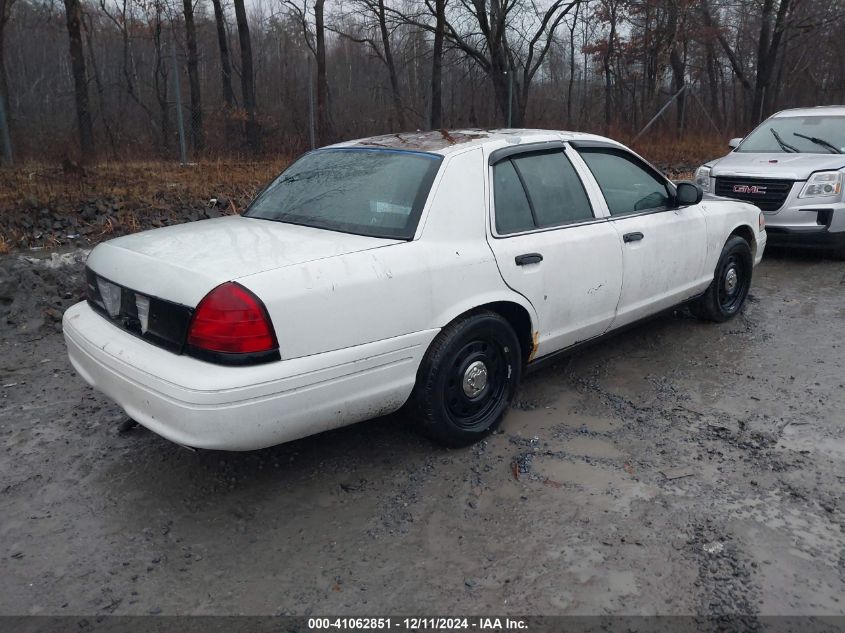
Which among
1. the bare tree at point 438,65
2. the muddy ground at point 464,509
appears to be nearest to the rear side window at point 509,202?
the muddy ground at point 464,509

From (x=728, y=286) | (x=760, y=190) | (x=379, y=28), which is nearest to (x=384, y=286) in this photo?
(x=728, y=286)

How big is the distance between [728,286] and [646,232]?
1.63m

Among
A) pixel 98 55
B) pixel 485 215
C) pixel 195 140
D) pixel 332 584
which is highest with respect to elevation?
pixel 98 55

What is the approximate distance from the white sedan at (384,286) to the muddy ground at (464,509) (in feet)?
1.38

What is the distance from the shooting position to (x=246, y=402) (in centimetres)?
276

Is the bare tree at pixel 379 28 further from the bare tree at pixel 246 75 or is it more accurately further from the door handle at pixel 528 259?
the door handle at pixel 528 259

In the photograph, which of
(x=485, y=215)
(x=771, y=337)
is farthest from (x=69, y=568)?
(x=771, y=337)

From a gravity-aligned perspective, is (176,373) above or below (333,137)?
below

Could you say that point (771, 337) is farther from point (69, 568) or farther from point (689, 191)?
point (69, 568)

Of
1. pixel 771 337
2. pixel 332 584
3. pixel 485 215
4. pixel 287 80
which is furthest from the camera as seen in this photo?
pixel 287 80

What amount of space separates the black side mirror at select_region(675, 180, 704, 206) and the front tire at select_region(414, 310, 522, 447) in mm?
1862

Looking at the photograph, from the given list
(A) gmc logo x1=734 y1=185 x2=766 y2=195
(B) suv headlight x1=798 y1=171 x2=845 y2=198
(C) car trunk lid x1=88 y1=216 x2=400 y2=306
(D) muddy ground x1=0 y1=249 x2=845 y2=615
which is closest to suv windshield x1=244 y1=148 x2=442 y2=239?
(C) car trunk lid x1=88 y1=216 x2=400 y2=306

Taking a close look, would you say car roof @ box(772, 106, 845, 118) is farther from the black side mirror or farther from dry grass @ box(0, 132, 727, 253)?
dry grass @ box(0, 132, 727, 253)

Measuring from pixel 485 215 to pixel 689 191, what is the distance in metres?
1.93
